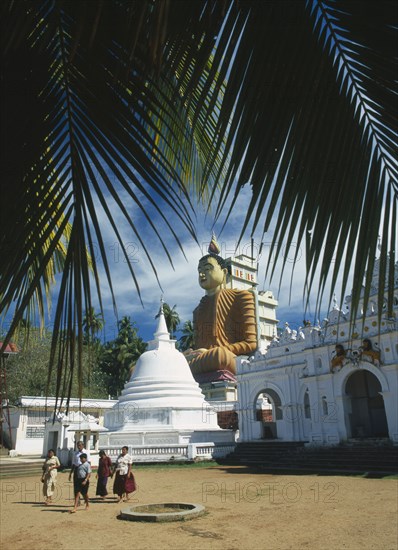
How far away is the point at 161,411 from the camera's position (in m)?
25.0

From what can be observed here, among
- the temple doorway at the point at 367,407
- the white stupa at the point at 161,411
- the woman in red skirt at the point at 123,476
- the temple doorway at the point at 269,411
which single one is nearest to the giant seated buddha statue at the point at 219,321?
the temple doorway at the point at 269,411

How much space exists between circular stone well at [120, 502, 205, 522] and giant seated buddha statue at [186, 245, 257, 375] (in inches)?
1017

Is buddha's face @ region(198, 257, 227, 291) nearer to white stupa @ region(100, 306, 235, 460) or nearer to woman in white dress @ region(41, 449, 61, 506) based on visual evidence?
white stupa @ region(100, 306, 235, 460)

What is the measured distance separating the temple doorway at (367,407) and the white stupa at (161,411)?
665 centimetres

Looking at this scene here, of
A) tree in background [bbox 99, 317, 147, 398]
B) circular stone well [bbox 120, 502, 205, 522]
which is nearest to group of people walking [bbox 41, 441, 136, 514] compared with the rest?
circular stone well [bbox 120, 502, 205, 522]

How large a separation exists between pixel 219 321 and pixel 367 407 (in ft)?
65.0

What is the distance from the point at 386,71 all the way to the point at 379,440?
63.4 feet

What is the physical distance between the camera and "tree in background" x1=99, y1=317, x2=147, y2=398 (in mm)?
52719

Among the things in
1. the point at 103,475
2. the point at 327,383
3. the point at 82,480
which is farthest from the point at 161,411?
the point at 82,480

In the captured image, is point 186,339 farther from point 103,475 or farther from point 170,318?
point 103,475

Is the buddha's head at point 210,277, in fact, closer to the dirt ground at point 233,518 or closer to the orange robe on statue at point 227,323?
the orange robe on statue at point 227,323

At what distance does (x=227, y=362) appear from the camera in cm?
3600

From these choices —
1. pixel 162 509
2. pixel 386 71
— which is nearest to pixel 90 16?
pixel 386 71

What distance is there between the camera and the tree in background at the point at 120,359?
5272 centimetres
